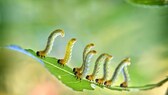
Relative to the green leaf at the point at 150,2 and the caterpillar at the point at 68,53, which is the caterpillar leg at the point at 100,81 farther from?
the green leaf at the point at 150,2

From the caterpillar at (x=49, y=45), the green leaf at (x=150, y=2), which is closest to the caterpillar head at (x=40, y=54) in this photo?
the caterpillar at (x=49, y=45)

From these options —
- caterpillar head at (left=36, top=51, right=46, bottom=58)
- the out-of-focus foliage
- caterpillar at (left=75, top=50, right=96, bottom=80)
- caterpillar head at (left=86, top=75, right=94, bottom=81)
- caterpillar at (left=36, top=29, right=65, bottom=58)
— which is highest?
the out-of-focus foliage

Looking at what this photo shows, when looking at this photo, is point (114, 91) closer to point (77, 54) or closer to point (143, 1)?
point (77, 54)

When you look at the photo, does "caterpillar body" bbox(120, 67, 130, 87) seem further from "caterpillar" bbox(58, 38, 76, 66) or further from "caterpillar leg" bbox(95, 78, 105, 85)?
"caterpillar" bbox(58, 38, 76, 66)

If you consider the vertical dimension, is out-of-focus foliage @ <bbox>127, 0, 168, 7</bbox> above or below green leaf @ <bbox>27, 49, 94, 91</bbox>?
above

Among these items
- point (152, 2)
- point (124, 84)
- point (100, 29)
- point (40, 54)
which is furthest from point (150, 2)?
point (40, 54)

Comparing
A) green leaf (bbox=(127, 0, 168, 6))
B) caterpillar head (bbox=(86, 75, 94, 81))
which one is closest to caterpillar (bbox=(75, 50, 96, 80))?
caterpillar head (bbox=(86, 75, 94, 81))

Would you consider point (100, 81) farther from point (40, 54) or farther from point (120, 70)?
point (40, 54)

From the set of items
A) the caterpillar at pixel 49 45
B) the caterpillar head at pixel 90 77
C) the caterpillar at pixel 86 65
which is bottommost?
the caterpillar head at pixel 90 77

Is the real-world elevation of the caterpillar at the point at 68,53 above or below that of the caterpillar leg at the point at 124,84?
above
